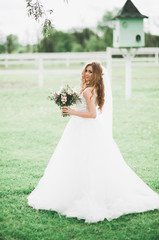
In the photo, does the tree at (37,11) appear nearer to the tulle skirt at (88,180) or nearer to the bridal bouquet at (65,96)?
the bridal bouquet at (65,96)

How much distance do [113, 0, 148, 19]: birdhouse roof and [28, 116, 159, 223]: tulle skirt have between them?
904 cm

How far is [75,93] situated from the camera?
397 cm

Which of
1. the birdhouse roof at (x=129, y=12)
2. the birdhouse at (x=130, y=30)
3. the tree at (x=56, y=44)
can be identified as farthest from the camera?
the tree at (x=56, y=44)

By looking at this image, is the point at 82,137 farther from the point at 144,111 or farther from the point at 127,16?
the point at 127,16

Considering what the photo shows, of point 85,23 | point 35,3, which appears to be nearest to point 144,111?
point 35,3

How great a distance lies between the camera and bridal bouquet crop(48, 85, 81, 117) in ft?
12.9

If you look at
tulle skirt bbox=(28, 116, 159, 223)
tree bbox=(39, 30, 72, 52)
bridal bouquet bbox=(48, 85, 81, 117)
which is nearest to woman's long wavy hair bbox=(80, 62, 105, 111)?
bridal bouquet bbox=(48, 85, 81, 117)

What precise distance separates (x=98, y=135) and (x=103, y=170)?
1.53ft

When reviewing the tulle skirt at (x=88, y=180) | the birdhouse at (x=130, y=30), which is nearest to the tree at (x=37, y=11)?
the tulle skirt at (x=88, y=180)

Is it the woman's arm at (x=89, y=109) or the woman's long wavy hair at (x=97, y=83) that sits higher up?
the woman's long wavy hair at (x=97, y=83)

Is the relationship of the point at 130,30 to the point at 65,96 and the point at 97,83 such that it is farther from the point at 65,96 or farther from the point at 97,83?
the point at 65,96

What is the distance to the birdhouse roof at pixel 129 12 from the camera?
12056 millimetres

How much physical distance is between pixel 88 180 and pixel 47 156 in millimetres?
2845

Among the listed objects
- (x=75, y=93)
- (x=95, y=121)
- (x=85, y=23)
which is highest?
(x=85, y=23)
